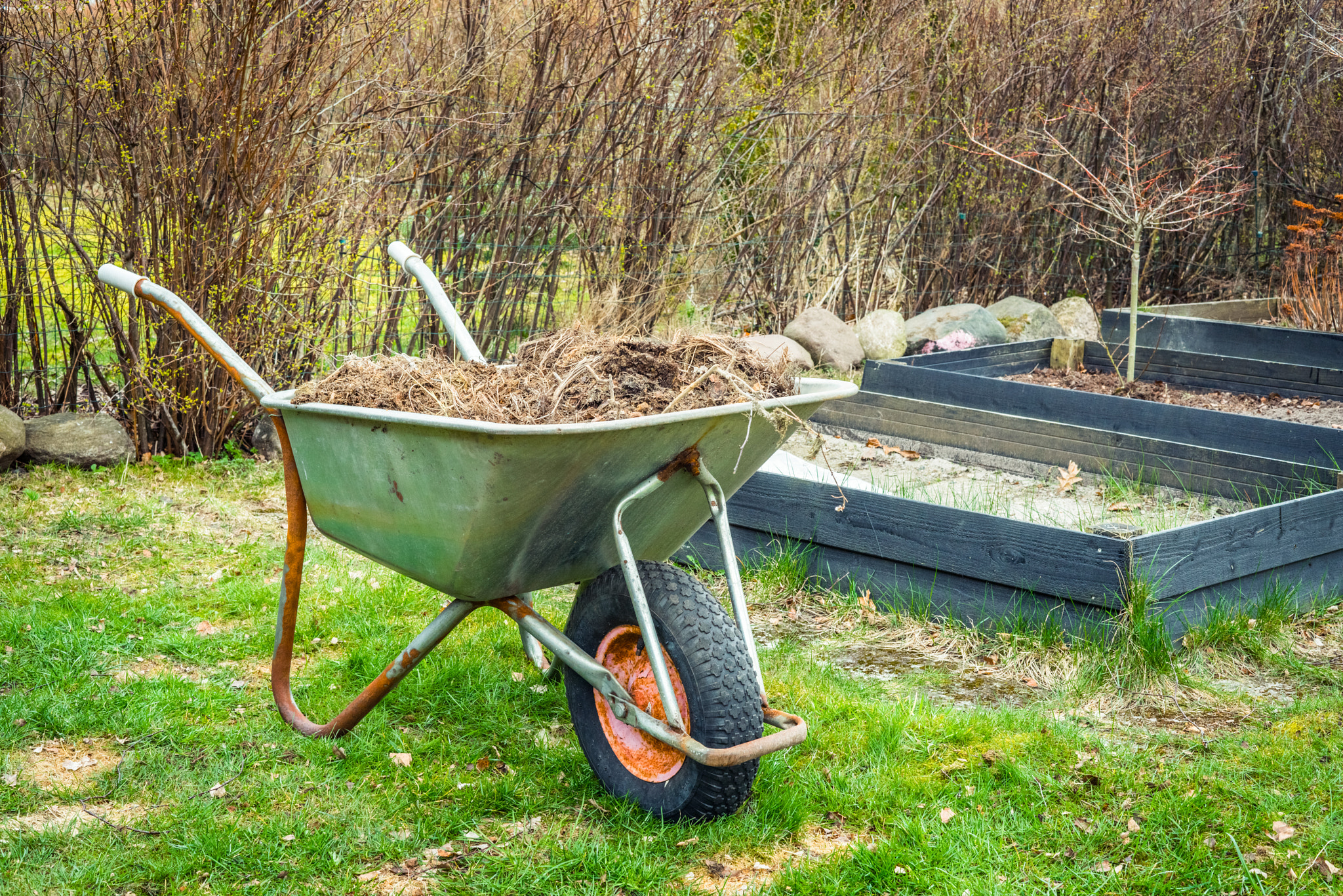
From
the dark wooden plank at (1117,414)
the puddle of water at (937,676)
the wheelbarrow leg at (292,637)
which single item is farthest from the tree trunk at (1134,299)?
the wheelbarrow leg at (292,637)

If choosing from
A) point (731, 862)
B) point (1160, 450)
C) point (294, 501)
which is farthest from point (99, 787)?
point (1160, 450)

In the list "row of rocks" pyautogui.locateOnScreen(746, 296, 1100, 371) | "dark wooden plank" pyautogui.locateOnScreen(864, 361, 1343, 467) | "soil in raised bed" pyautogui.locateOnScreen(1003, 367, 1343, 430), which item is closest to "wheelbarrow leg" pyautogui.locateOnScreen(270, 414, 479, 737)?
"dark wooden plank" pyautogui.locateOnScreen(864, 361, 1343, 467)

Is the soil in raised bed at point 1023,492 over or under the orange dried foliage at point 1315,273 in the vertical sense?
under

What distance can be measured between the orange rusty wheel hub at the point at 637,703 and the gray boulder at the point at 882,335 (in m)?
5.30

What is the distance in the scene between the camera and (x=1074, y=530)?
3240 mm

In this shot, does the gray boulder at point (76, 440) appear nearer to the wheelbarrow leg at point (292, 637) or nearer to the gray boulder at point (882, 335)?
the wheelbarrow leg at point (292, 637)

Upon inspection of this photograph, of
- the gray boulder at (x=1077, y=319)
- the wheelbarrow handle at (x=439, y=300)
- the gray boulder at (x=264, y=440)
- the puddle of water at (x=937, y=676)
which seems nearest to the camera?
the wheelbarrow handle at (x=439, y=300)

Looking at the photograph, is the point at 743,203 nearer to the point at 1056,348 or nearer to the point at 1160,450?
the point at 1056,348

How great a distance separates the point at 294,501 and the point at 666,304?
168 inches

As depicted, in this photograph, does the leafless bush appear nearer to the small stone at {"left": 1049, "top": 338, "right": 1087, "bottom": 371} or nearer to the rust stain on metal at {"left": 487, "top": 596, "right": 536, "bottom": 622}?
the small stone at {"left": 1049, "top": 338, "right": 1087, "bottom": 371}

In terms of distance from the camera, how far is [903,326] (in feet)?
24.8

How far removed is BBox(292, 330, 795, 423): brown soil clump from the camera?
2039mm

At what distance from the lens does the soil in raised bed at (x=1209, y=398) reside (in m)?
5.61

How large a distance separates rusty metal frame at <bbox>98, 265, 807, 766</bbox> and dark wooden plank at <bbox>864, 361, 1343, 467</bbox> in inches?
115
